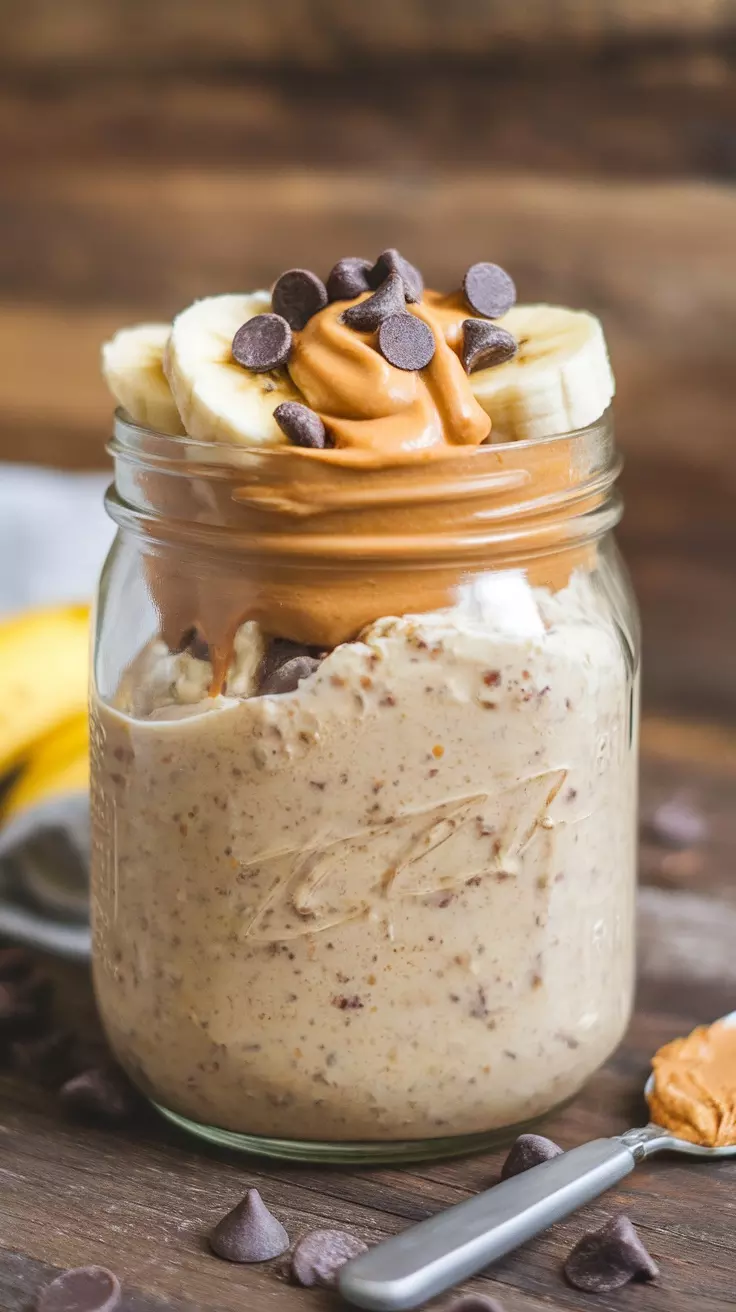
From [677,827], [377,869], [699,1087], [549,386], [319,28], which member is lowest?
[677,827]

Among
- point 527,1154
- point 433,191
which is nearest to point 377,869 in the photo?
point 527,1154

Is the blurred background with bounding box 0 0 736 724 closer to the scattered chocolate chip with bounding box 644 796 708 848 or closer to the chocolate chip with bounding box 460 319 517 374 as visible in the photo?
the scattered chocolate chip with bounding box 644 796 708 848

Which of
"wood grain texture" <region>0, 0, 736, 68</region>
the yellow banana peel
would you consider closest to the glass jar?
the yellow banana peel

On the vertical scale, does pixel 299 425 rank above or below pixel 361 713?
above

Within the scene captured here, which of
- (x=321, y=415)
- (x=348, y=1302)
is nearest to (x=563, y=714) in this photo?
(x=321, y=415)

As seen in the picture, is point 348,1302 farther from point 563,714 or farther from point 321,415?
point 321,415

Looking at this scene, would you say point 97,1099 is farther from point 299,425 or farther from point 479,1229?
point 299,425
